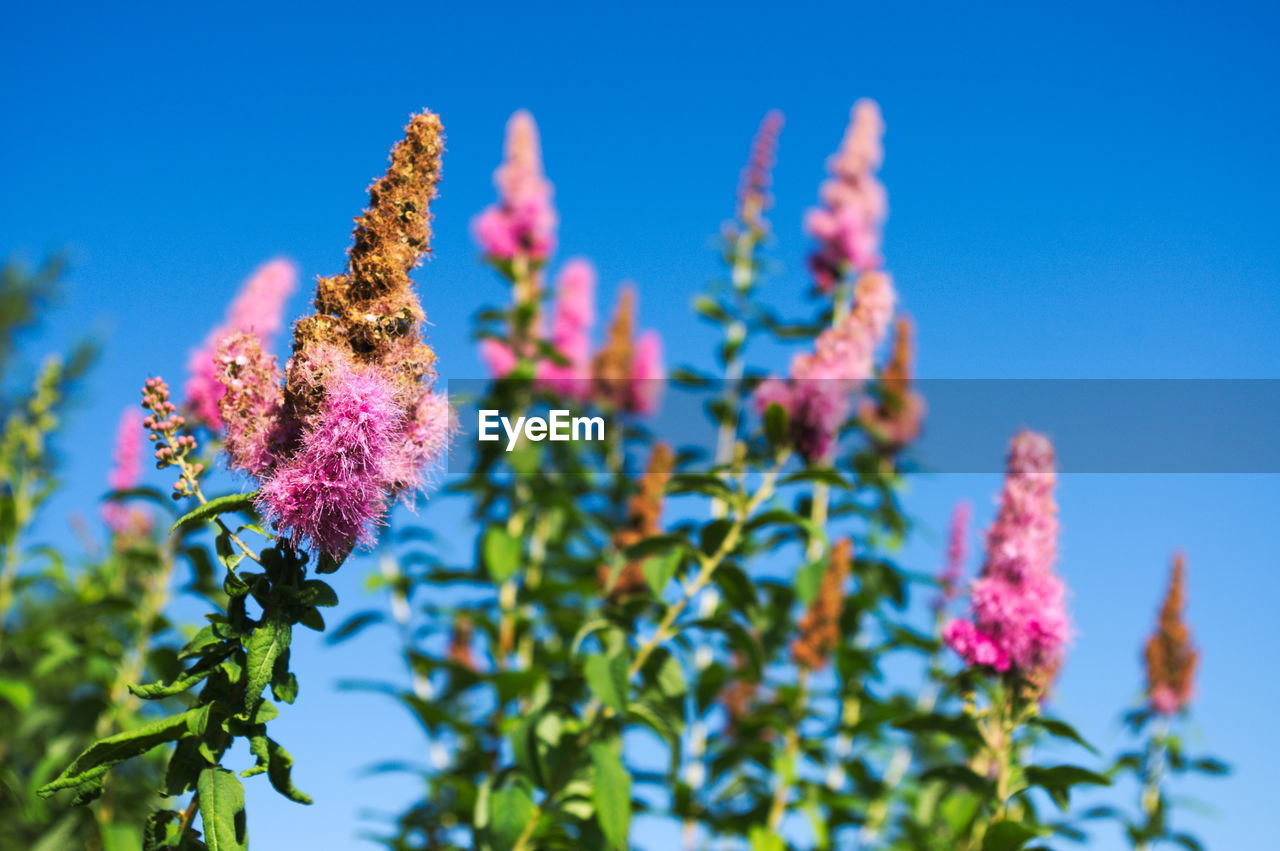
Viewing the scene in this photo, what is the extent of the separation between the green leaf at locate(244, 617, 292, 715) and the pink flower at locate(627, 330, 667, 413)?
18.2 feet

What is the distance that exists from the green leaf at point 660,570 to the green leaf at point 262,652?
2.07 metres

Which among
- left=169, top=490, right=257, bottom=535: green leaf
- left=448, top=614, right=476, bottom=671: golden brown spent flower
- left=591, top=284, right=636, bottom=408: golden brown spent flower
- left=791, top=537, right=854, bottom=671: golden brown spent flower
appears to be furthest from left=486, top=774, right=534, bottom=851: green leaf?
left=591, top=284, right=636, bottom=408: golden brown spent flower

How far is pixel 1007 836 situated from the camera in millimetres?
2764

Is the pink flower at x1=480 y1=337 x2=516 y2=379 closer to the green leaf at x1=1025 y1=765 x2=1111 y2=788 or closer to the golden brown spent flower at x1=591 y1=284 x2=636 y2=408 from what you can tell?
the golden brown spent flower at x1=591 y1=284 x2=636 y2=408

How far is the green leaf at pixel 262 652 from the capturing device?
1702 millimetres

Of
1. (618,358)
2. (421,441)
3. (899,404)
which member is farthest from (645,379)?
(421,441)

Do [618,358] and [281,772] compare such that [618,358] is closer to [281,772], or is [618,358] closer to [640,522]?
[640,522]

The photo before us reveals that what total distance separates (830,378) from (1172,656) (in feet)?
10.8

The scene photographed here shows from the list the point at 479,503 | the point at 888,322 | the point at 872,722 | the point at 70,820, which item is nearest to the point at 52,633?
the point at 70,820

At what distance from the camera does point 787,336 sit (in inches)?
218

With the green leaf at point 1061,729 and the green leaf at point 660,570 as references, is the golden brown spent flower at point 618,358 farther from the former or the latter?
the green leaf at point 1061,729

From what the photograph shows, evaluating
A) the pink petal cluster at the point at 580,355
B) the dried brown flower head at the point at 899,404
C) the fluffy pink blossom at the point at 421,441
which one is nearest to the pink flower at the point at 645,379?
the pink petal cluster at the point at 580,355

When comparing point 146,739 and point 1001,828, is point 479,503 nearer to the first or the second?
point 1001,828

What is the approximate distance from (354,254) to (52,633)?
10.2 ft
